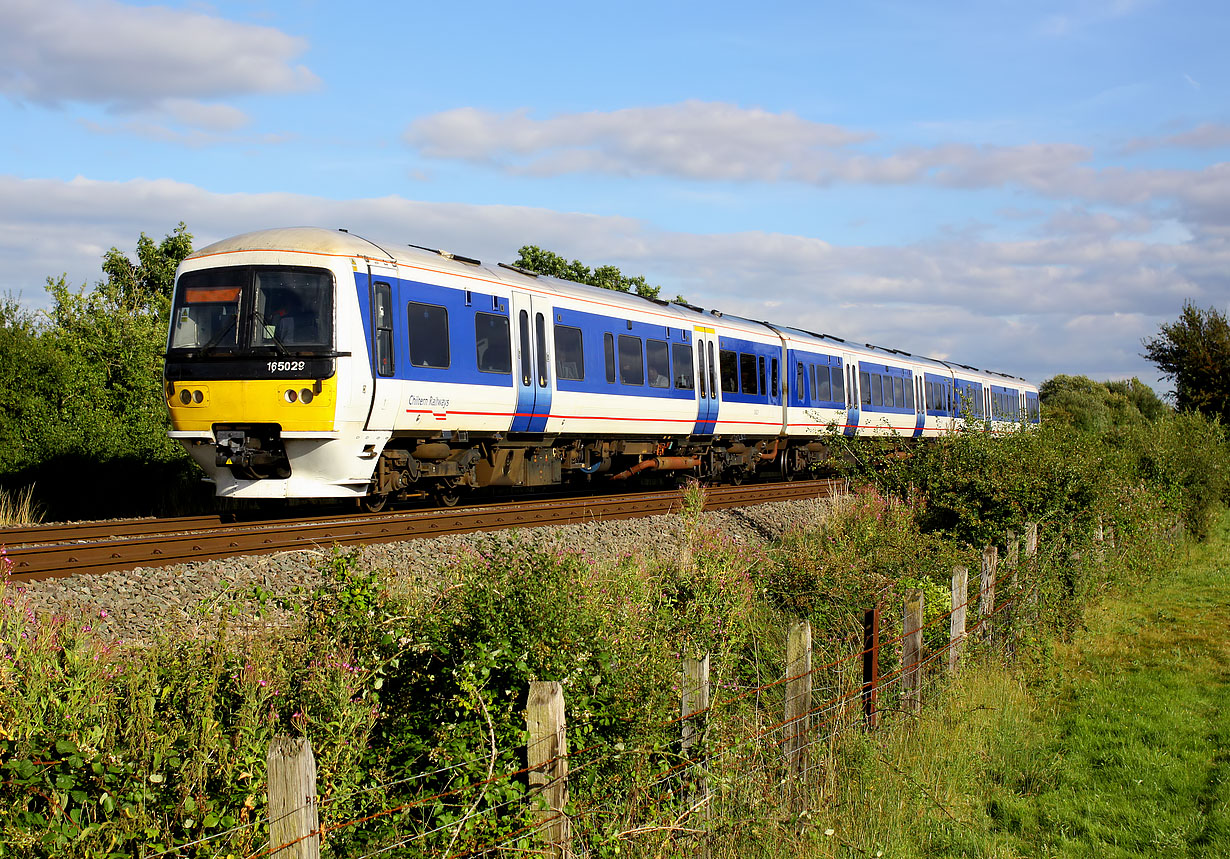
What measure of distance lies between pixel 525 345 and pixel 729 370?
715cm

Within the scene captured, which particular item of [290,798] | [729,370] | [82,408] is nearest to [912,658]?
[290,798]

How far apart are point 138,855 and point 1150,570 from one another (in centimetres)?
1440

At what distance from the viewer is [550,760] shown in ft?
13.1

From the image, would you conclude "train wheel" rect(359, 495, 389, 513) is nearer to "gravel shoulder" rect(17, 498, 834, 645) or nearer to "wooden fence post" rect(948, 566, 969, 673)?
"gravel shoulder" rect(17, 498, 834, 645)

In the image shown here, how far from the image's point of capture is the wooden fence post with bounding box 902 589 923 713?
23.4 ft

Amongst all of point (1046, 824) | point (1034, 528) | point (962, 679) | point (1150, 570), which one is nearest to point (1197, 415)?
point (1150, 570)

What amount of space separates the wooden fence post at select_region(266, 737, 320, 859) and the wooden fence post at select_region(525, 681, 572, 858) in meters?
1.03

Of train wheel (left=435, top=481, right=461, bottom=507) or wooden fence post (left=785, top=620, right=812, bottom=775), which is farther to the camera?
train wheel (left=435, top=481, right=461, bottom=507)

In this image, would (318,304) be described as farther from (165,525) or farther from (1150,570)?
(1150,570)

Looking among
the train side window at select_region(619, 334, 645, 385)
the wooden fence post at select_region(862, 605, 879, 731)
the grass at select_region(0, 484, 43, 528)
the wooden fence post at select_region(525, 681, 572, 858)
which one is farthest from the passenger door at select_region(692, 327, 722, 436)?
the wooden fence post at select_region(525, 681, 572, 858)

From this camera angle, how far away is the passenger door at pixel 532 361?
576 inches

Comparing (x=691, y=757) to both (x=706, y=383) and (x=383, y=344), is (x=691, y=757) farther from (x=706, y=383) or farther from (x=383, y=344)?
(x=706, y=383)

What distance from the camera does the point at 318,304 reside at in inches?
460

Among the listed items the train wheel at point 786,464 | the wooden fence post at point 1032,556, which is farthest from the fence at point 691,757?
the train wheel at point 786,464
